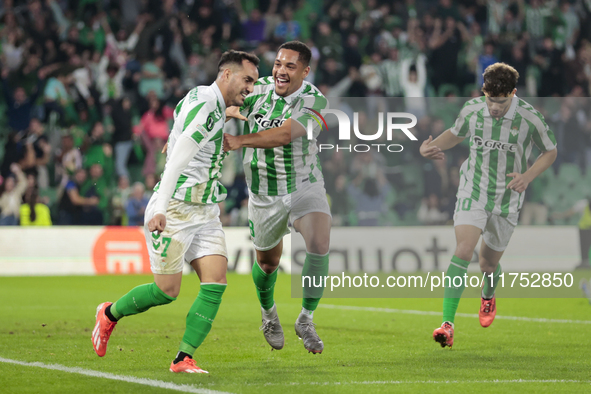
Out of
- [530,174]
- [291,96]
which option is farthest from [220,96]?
[530,174]

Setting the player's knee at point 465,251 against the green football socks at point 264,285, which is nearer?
the green football socks at point 264,285

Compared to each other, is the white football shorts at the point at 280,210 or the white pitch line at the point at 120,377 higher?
the white football shorts at the point at 280,210

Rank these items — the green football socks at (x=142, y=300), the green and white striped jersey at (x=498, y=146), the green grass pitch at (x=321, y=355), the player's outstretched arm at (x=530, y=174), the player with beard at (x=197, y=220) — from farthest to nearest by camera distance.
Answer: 1. the green and white striped jersey at (x=498, y=146)
2. the player's outstretched arm at (x=530, y=174)
3. the green football socks at (x=142, y=300)
4. the player with beard at (x=197, y=220)
5. the green grass pitch at (x=321, y=355)

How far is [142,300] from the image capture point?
18.2 feet

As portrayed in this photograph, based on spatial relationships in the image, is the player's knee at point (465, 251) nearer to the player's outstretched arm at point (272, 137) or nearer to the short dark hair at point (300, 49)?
the player's outstretched arm at point (272, 137)

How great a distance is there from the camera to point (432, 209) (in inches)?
485

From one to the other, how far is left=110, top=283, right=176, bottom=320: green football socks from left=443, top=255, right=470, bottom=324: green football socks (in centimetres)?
248

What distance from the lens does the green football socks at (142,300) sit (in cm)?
548

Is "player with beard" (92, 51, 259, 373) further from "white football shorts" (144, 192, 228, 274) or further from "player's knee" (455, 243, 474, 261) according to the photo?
"player's knee" (455, 243, 474, 261)

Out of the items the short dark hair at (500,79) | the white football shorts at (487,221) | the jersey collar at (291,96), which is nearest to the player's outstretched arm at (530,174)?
the white football shorts at (487,221)

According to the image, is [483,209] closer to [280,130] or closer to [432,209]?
[280,130]

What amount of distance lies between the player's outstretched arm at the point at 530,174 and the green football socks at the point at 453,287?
30.9 inches

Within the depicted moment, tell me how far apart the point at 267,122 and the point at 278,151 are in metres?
0.26

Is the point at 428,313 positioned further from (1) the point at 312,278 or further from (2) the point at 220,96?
(2) the point at 220,96
